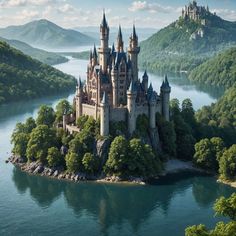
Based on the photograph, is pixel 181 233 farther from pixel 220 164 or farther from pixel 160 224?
pixel 220 164

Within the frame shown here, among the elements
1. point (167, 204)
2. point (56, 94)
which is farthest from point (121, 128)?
point (56, 94)

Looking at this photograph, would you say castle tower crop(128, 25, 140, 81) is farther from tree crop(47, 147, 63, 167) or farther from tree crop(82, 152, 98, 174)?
tree crop(47, 147, 63, 167)

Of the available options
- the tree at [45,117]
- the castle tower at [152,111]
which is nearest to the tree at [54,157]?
the tree at [45,117]

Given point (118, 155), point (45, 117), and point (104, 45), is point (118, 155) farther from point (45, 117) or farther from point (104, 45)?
point (45, 117)

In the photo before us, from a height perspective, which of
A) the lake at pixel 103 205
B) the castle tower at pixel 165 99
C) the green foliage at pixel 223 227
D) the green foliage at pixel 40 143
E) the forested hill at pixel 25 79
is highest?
the forested hill at pixel 25 79

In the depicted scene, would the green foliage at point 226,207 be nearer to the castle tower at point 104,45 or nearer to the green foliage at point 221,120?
the castle tower at point 104,45

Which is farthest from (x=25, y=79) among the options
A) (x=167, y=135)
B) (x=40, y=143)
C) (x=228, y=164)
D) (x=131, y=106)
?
(x=228, y=164)
